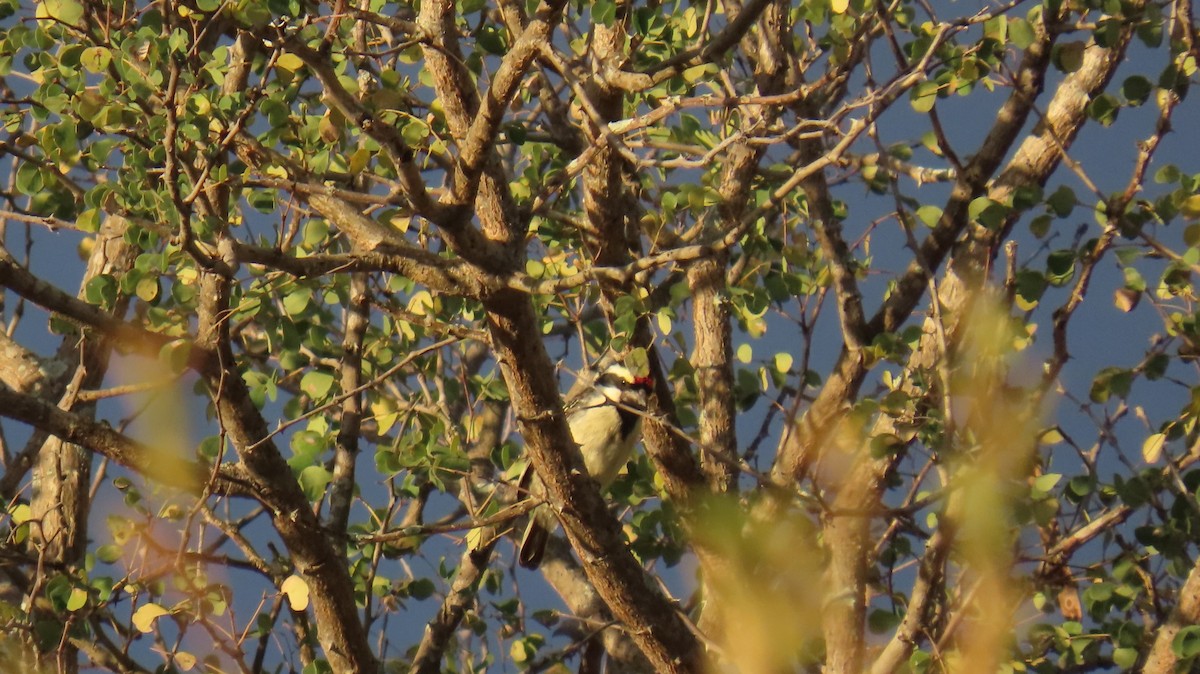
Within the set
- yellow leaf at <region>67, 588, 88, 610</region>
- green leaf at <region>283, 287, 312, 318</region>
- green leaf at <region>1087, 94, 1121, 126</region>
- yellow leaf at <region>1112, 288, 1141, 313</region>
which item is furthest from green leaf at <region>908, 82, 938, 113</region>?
yellow leaf at <region>67, 588, 88, 610</region>

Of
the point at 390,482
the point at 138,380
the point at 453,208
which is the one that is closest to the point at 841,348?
the point at 390,482

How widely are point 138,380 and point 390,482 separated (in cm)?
119

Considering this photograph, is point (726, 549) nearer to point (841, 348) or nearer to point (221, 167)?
point (841, 348)

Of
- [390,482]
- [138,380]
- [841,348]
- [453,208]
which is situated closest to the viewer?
[453,208]

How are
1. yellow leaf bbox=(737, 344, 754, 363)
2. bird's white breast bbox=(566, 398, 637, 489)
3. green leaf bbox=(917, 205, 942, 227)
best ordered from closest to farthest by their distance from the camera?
green leaf bbox=(917, 205, 942, 227), yellow leaf bbox=(737, 344, 754, 363), bird's white breast bbox=(566, 398, 637, 489)

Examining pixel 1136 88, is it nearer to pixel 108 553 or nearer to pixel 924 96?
pixel 924 96

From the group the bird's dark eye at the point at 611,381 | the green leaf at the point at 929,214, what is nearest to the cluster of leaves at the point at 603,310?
the green leaf at the point at 929,214

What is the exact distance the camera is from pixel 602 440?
5090 millimetres

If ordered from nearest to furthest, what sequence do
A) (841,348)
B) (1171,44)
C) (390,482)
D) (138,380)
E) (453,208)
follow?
(453,208) → (138,380) → (1171,44) → (390,482) → (841,348)

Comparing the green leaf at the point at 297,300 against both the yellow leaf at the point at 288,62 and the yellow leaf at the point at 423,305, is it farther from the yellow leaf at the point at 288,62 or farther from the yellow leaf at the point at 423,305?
the yellow leaf at the point at 423,305

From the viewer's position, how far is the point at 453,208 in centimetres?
279

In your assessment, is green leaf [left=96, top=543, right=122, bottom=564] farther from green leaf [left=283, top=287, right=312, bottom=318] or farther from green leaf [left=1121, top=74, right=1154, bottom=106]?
green leaf [left=1121, top=74, right=1154, bottom=106]

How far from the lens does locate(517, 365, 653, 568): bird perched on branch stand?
4.87m

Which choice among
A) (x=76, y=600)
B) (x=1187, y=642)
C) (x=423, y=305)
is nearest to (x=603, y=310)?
(x=423, y=305)
